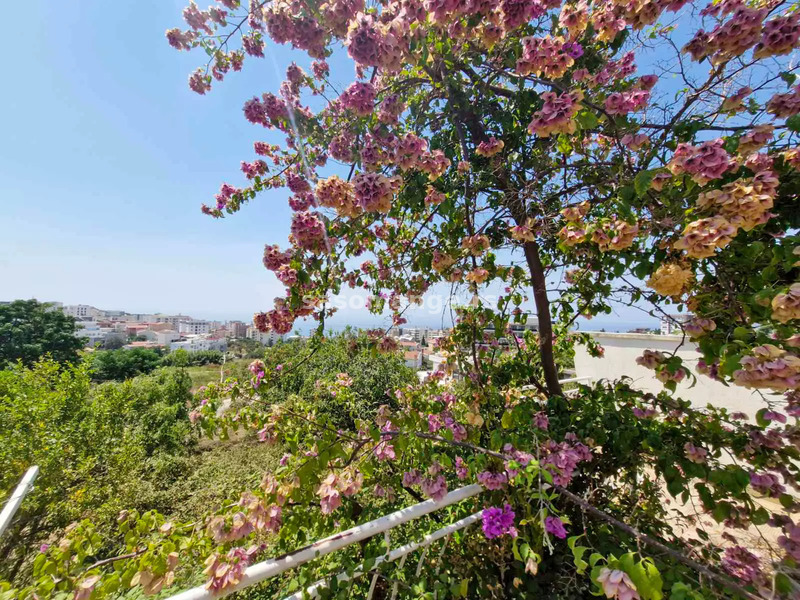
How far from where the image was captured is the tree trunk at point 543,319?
1.85 metres

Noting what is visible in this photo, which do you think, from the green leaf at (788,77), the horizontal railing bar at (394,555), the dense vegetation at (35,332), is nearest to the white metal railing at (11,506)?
the horizontal railing bar at (394,555)

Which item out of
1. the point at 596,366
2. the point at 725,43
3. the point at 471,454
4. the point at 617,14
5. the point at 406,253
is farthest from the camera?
the point at 596,366

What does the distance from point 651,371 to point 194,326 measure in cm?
10852

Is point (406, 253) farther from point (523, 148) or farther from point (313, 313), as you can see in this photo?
point (523, 148)

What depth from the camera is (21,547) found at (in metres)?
2.81

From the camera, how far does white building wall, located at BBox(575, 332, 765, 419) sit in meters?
3.44

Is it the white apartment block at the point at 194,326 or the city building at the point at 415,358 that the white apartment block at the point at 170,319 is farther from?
the city building at the point at 415,358

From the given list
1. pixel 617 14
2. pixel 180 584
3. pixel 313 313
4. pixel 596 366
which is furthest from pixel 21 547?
pixel 596 366

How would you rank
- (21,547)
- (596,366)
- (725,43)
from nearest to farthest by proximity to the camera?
(725,43) < (21,547) < (596,366)

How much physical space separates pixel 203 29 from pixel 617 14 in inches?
89.2

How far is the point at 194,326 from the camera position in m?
90.8

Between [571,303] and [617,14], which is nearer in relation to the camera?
[617,14]

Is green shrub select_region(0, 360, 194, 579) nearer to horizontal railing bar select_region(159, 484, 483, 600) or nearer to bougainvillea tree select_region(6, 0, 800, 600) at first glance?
bougainvillea tree select_region(6, 0, 800, 600)

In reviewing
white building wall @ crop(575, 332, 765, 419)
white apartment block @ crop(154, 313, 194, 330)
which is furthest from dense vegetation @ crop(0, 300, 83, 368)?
white apartment block @ crop(154, 313, 194, 330)
